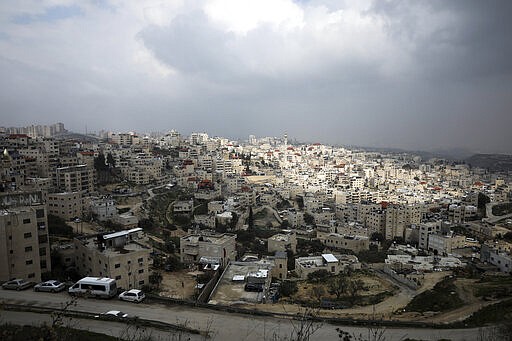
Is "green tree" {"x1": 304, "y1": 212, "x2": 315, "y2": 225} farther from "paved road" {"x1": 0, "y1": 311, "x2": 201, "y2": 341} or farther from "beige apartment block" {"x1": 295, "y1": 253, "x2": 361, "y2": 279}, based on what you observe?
"paved road" {"x1": 0, "y1": 311, "x2": 201, "y2": 341}

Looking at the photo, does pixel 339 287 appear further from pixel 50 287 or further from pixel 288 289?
pixel 50 287

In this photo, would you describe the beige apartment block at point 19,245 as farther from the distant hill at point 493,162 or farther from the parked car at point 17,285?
the distant hill at point 493,162

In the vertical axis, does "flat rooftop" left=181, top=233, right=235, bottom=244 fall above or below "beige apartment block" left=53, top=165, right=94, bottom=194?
below

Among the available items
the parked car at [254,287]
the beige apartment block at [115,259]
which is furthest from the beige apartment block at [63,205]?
the parked car at [254,287]

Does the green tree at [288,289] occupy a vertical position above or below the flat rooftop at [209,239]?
below

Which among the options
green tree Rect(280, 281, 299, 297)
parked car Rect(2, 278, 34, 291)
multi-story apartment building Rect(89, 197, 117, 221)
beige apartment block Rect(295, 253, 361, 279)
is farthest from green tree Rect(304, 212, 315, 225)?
parked car Rect(2, 278, 34, 291)
